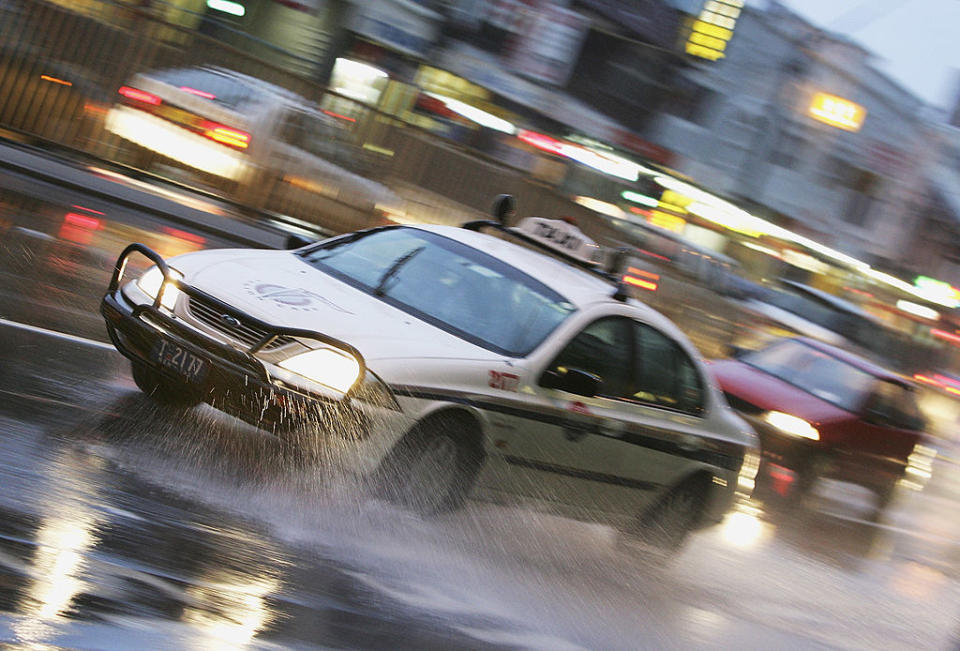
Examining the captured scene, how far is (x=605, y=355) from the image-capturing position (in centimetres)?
754

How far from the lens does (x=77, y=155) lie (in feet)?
57.8

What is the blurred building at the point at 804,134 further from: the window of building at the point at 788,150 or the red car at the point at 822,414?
the red car at the point at 822,414

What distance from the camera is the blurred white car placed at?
17594mm

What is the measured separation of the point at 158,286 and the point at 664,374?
301 cm

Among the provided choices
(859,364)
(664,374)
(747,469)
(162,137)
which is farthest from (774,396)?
(162,137)

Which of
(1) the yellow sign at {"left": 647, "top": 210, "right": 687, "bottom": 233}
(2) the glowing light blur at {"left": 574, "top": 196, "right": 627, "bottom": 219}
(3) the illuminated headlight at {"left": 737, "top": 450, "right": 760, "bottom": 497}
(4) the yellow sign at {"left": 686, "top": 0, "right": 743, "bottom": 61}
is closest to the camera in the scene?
(3) the illuminated headlight at {"left": 737, "top": 450, "right": 760, "bottom": 497}

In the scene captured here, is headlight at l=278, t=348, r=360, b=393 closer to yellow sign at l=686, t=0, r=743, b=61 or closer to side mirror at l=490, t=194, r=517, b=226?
side mirror at l=490, t=194, r=517, b=226

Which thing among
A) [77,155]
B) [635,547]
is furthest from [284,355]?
[77,155]

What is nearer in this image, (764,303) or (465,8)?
(764,303)

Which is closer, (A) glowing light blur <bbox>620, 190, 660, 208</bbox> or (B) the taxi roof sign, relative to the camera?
(B) the taxi roof sign

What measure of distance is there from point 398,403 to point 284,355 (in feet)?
1.86

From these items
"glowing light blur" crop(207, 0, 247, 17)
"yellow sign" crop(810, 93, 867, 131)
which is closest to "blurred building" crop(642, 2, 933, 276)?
"yellow sign" crop(810, 93, 867, 131)

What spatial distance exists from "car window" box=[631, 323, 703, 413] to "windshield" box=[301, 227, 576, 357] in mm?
653

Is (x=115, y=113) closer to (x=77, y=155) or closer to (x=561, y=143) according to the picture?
(x=77, y=155)
